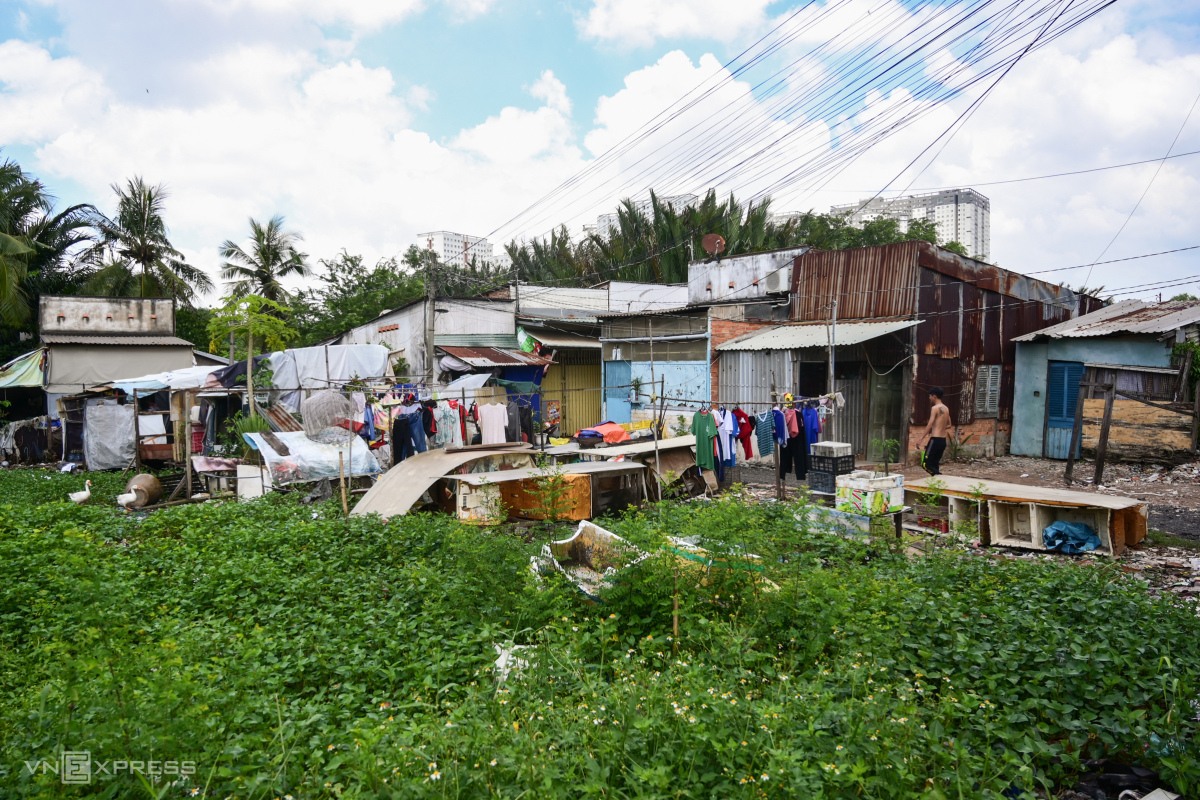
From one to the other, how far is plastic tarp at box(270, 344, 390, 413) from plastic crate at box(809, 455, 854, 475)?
421 inches

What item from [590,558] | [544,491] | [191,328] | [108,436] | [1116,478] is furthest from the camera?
[191,328]

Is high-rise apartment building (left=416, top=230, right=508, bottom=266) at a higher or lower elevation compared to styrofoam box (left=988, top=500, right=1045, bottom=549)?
higher

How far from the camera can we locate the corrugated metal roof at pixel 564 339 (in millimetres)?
20516

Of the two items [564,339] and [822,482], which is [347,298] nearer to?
[564,339]

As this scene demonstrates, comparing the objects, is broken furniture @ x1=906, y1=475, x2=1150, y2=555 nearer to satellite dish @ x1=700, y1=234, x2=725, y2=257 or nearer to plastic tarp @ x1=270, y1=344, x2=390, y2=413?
plastic tarp @ x1=270, y1=344, x2=390, y2=413

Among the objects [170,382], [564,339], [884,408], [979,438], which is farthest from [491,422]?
[979,438]

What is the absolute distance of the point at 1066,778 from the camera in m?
3.25

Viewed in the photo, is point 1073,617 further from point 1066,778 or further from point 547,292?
point 547,292

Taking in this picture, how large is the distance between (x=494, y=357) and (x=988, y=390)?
12225mm

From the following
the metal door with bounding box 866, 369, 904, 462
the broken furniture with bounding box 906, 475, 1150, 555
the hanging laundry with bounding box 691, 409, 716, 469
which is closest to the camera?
the broken furniture with bounding box 906, 475, 1150, 555

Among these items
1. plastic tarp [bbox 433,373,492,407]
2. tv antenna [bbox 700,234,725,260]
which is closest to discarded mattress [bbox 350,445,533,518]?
plastic tarp [bbox 433,373,492,407]

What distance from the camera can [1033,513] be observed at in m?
7.81

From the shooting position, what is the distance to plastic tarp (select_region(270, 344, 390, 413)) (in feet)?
51.8

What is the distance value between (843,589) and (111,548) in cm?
695
